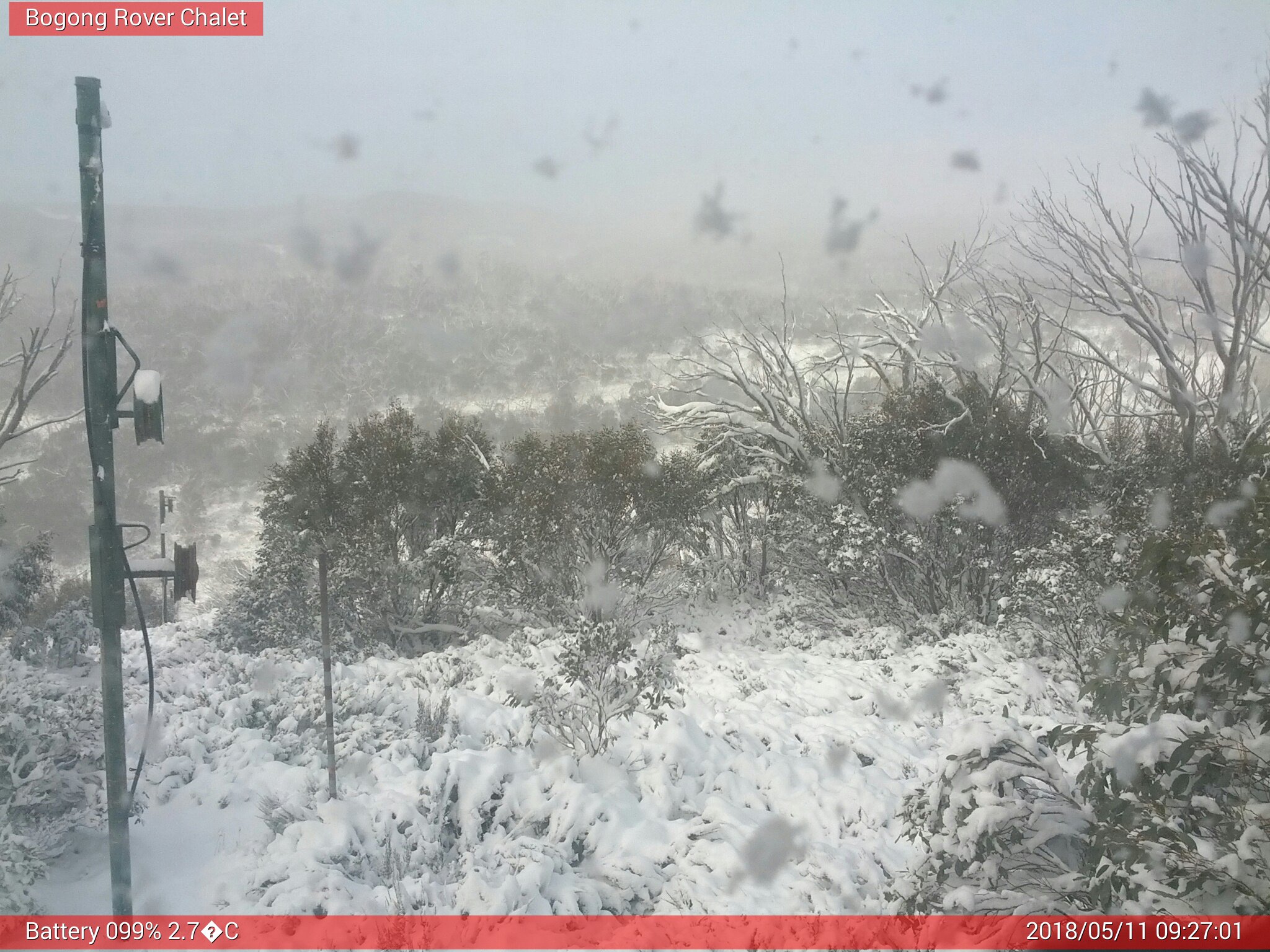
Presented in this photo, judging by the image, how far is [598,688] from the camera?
21.7 feet

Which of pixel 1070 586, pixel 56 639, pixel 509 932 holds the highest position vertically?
pixel 1070 586

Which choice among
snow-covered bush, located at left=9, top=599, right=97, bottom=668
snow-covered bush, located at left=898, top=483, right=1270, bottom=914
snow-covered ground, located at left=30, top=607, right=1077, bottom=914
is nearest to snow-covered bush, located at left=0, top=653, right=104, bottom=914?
snow-covered ground, located at left=30, top=607, right=1077, bottom=914

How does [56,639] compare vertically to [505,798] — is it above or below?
above

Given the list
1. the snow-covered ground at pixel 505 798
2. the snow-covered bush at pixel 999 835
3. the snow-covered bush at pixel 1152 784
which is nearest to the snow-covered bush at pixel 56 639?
the snow-covered ground at pixel 505 798

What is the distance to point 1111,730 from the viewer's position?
2.74 m

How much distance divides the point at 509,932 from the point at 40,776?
3115 millimetres

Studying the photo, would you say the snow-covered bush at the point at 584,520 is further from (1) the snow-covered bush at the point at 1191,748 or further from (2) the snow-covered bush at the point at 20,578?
(1) the snow-covered bush at the point at 1191,748

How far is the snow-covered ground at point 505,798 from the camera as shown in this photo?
14.6ft

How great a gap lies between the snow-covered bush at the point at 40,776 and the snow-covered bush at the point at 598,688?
3.29 meters

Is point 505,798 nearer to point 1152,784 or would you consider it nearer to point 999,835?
point 999,835

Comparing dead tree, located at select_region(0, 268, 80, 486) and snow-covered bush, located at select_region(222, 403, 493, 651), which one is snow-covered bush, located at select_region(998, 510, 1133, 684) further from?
dead tree, located at select_region(0, 268, 80, 486)

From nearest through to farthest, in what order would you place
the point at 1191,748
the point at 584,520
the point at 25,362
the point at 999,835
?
the point at 1191,748 → the point at 999,835 → the point at 25,362 → the point at 584,520

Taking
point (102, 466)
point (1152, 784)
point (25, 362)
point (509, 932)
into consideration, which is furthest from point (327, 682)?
point (25, 362)

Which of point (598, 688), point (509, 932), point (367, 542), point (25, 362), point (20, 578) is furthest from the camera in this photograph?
point (367, 542)
